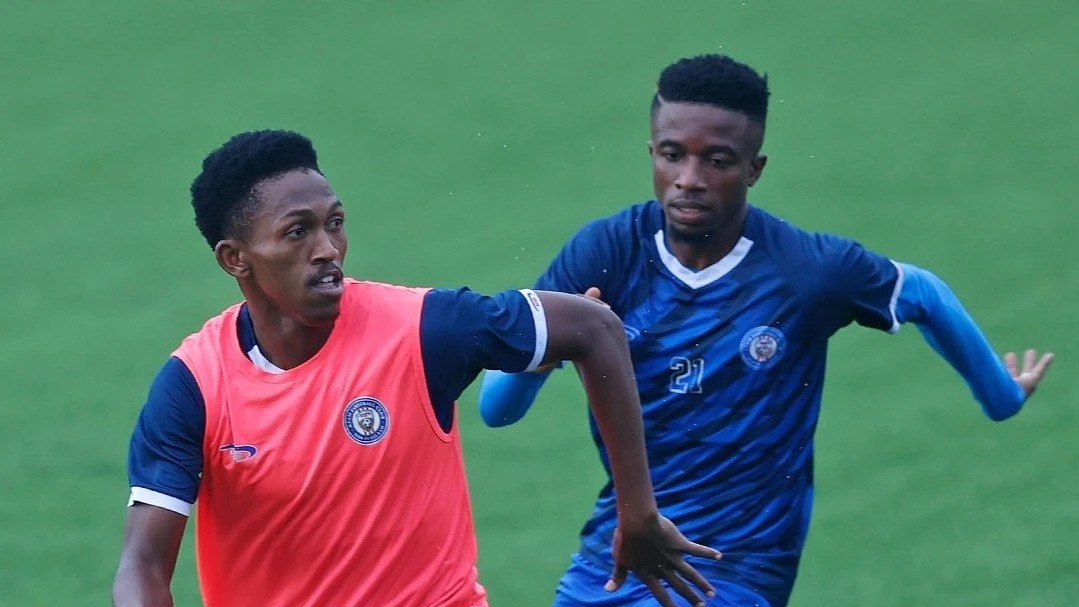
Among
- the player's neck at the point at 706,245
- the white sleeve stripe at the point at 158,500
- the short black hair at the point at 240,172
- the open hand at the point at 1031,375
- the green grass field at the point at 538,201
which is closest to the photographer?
the white sleeve stripe at the point at 158,500

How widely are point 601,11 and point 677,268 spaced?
7409mm

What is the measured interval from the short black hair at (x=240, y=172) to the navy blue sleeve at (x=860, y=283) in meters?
1.64

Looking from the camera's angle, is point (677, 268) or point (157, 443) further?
point (677, 268)

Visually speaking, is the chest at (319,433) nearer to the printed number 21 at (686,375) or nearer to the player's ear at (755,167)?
the printed number 21 at (686,375)

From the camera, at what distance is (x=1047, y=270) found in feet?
30.6

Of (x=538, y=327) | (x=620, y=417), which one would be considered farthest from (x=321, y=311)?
(x=620, y=417)

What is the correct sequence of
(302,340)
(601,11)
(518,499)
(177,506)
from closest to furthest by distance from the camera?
(177,506) → (302,340) → (518,499) → (601,11)

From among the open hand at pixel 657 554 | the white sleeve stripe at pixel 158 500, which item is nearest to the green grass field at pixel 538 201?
the open hand at pixel 657 554

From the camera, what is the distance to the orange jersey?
4160 millimetres

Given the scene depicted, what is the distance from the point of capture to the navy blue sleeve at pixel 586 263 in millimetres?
5078

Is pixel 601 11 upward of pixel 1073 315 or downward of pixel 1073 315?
upward

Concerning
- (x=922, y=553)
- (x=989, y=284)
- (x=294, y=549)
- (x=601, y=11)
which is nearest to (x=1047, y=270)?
(x=989, y=284)

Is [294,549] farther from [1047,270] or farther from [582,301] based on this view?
[1047,270]

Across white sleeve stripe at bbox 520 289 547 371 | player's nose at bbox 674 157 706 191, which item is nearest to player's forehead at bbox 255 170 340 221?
white sleeve stripe at bbox 520 289 547 371
